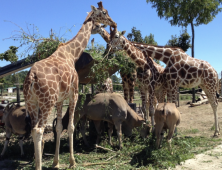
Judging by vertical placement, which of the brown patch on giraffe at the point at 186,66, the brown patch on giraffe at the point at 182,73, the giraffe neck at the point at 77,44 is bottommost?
the brown patch on giraffe at the point at 182,73

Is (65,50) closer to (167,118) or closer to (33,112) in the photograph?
(33,112)

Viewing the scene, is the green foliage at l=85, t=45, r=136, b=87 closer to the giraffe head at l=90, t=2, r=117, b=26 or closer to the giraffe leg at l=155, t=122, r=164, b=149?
the giraffe head at l=90, t=2, r=117, b=26

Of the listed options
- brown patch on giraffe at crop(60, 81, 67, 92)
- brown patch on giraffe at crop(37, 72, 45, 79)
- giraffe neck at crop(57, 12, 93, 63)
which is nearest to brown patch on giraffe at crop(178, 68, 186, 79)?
giraffe neck at crop(57, 12, 93, 63)

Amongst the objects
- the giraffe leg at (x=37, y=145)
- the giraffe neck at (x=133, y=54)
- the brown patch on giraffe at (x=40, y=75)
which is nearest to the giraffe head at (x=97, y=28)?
the giraffe neck at (x=133, y=54)

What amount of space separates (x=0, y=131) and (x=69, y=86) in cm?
547

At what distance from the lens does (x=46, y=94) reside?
4.51 m

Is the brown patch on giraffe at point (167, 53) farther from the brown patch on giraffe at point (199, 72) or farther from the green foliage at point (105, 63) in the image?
the green foliage at point (105, 63)

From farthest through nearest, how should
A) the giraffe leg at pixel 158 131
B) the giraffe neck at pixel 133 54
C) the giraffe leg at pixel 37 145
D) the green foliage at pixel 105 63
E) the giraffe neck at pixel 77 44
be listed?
1. the giraffe neck at pixel 133 54
2. the green foliage at pixel 105 63
3. the giraffe leg at pixel 158 131
4. the giraffe neck at pixel 77 44
5. the giraffe leg at pixel 37 145

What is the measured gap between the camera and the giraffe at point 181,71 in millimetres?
8109

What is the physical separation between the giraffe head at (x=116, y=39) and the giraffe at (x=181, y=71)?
34.6 inches

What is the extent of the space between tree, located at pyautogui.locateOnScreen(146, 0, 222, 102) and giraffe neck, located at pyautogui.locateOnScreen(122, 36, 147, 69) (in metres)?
11.7

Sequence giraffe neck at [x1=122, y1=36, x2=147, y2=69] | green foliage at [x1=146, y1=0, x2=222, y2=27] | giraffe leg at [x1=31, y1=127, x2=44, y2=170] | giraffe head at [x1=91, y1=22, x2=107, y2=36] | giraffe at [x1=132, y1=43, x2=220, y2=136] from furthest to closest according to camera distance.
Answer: green foliage at [x1=146, y1=0, x2=222, y2=27], giraffe at [x1=132, y1=43, x2=220, y2=136], giraffe neck at [x1=122, y1=36, x2=147, y2=69], giraffe head at [x1=91, y1=22, x2=107, y2=36], giraffe leg at [x1=31, y1=127, x2=44, y2=170]

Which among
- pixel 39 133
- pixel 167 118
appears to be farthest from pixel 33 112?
pixel 167 118

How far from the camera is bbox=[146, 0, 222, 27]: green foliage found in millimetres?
17672
